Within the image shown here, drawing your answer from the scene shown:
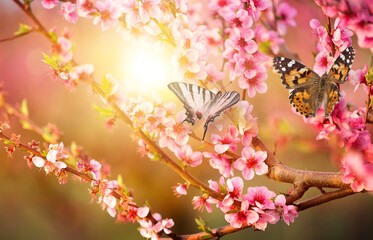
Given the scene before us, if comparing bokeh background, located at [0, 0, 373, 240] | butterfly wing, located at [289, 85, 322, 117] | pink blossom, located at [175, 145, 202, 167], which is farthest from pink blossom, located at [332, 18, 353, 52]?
bokeh background, located at [0, 0, 373, 240]

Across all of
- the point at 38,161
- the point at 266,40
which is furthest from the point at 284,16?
the point at 38,161

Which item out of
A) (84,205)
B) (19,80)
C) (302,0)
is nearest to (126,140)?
(84,205)

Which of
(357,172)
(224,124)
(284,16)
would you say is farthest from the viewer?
(284,16)

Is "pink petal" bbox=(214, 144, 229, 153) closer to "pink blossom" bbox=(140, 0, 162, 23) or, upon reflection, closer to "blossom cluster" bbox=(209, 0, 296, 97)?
"blossom cluster" bbox=(209, 0, 296, 97)

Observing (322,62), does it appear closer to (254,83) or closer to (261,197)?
(254,83)

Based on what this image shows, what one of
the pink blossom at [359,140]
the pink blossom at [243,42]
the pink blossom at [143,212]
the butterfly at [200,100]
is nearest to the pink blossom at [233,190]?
the butterfly at [200,100]
